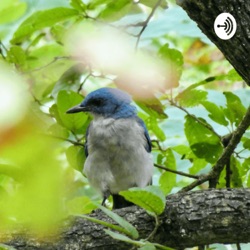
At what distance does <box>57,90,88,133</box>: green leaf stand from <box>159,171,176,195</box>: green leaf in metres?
0.61

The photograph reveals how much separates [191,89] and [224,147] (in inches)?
14.6

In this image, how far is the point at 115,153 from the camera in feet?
13.3

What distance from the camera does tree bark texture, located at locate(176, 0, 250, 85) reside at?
188cm

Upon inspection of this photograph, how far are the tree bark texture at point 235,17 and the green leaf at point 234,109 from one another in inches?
29.4

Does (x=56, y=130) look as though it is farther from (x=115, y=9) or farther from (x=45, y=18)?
(x=115, y=9)

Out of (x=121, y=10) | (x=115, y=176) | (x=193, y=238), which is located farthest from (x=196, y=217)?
(x=115, y=176)

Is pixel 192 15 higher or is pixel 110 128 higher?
pixel 192 15

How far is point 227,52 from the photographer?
6.78ft

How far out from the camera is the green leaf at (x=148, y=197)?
4.40 ft

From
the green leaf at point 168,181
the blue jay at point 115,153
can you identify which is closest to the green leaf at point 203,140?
the green leaf at point 168,181

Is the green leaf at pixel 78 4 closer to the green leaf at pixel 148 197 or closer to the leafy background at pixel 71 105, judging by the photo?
the leafy background at pixel 71 105

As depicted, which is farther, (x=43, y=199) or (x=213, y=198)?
(x=213, y=198)

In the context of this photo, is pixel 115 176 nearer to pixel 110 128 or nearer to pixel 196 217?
pixel 110 128

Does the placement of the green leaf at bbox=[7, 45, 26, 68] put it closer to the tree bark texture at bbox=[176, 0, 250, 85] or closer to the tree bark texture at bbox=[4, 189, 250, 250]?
the tree bark texture at bbox=[4, 189, 250, 250]
